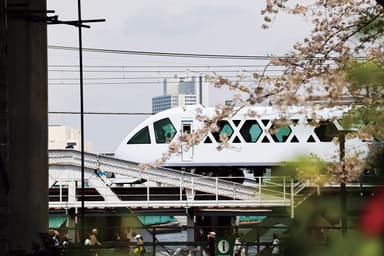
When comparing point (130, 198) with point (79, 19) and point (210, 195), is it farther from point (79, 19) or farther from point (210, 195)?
point (79, 19)

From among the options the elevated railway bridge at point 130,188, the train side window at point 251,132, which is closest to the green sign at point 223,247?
the elevated railway bridge at point 130,188

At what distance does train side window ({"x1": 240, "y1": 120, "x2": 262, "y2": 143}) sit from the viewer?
3425cm

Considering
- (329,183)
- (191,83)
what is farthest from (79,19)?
(329,183)

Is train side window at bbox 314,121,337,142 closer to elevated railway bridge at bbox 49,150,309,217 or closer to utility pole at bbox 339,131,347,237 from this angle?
utility pole at bbox 339,131,347,237

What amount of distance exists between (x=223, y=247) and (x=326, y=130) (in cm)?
604

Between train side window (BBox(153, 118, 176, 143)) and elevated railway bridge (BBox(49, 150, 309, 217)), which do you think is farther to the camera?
train side window (BBox(153, 118, 176, 143))

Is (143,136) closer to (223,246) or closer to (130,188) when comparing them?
(130,188)

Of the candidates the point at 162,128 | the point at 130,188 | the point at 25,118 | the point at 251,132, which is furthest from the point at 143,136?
the point at 25,118

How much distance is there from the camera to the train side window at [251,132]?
34.2 meters

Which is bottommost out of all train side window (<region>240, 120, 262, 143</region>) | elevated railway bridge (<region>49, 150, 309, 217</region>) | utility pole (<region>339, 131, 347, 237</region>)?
elevated railway bridge (<region>49, 150, 309, 217</region>)

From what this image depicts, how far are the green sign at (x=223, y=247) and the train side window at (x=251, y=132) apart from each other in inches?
912

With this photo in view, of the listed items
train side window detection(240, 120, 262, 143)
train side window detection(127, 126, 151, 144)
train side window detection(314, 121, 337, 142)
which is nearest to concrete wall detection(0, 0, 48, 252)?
train side window detection(314, 121, 337, 142)

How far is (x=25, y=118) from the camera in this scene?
40.6 feet

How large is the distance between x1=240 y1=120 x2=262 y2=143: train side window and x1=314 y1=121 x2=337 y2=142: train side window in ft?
93.3
